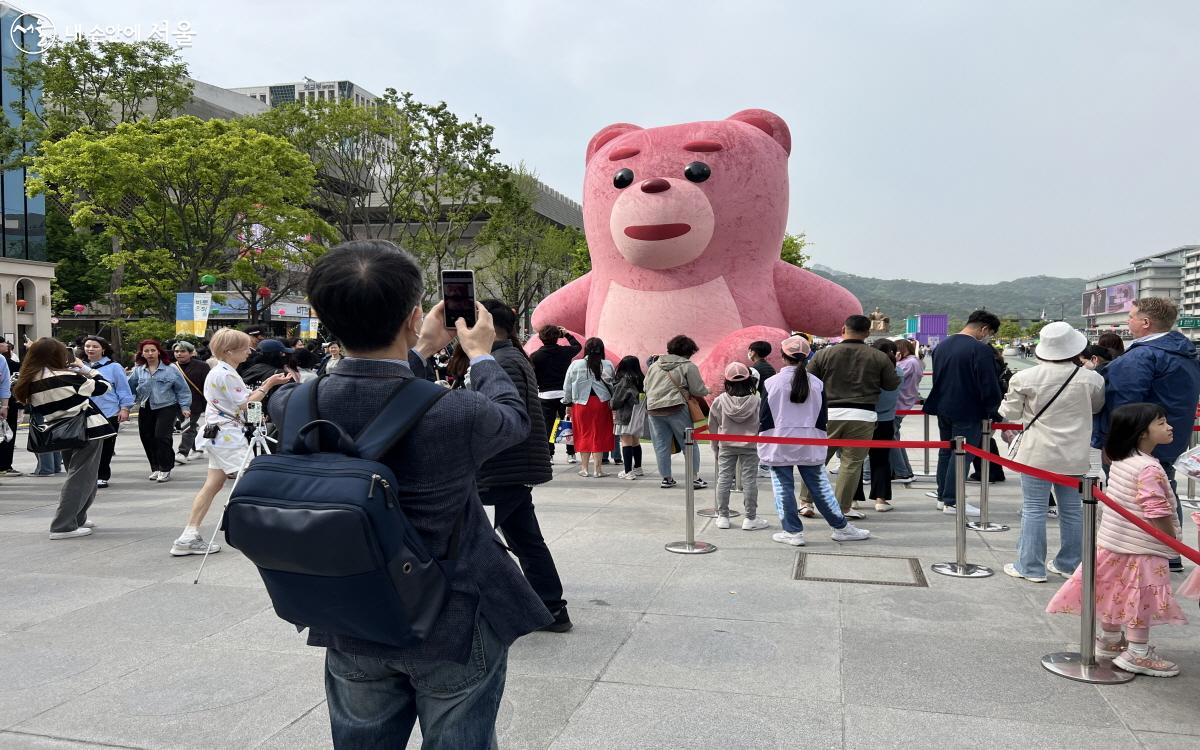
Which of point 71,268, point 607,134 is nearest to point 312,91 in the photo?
point 71,268

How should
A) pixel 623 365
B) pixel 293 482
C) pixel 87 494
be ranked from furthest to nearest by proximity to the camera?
pixel 623 365
pixel 87 494
pixel 293 482

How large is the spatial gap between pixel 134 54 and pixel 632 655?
26.3 meters

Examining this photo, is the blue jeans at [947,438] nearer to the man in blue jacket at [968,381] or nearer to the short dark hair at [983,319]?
the man in blue jacket at [968,381]

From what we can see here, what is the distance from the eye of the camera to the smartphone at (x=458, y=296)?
97.3 inches

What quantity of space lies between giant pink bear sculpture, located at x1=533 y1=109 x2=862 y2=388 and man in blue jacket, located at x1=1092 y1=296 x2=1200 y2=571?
6.41 m

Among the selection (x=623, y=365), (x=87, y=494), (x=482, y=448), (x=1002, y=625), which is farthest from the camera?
(x=623, y=365)

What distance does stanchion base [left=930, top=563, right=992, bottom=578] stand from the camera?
517cm

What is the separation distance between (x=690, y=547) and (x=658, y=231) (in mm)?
6984

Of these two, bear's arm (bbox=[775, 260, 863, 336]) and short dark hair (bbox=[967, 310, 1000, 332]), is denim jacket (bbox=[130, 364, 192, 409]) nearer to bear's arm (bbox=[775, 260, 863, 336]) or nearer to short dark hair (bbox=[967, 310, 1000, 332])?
short dark hair (bbox=[967, 310, 1000, 332])

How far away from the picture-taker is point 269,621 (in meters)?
4.39

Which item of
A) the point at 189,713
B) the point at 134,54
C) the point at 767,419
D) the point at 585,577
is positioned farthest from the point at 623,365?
the point at 134,54

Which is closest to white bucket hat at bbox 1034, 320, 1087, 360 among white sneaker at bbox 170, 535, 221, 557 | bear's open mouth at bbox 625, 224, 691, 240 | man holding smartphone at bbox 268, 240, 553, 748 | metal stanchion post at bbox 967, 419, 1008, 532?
metal stanchion post at bbox 967, 419, 1008, 532

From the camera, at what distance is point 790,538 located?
6078 mm

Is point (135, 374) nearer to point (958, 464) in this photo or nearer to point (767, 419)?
point (767, 419)
